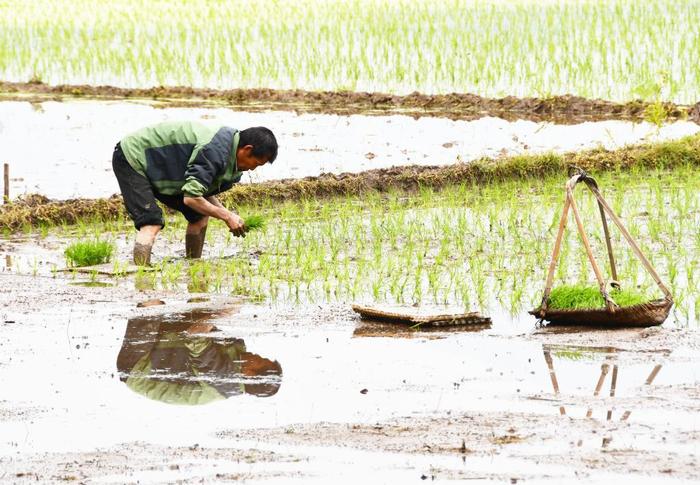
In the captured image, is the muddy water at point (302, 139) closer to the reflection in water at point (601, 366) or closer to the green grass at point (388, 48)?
the green grass at point (388, 48)

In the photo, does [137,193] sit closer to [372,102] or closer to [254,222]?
[254,222]

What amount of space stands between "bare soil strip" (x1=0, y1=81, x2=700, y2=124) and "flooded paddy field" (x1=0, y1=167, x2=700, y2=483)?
304cm

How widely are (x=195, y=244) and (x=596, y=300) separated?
2.62 meters

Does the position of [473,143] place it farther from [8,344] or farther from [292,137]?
[8,344]

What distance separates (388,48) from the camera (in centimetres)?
1335

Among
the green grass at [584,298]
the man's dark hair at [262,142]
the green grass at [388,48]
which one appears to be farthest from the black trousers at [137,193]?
the green grass at [388,48]

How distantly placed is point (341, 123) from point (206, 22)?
4.90 metres

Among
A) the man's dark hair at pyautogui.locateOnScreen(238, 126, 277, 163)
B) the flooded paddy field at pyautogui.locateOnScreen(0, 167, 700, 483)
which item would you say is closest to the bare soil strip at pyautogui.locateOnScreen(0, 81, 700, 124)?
the flooded paddy field at pyautogui.locateOnScreen(0, 167, 700, 483)

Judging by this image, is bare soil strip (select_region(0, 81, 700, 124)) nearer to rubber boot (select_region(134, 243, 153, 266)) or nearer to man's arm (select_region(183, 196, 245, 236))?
rubber boot (select_region(134, 243, 153, 266))

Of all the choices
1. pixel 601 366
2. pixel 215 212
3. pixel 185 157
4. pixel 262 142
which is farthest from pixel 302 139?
pixel 601 366

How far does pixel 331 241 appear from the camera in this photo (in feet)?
23.6

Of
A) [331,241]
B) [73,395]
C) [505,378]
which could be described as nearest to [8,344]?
[73,395]

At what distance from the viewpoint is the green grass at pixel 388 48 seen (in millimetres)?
11906

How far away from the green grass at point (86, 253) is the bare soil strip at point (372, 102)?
16.4 ft
